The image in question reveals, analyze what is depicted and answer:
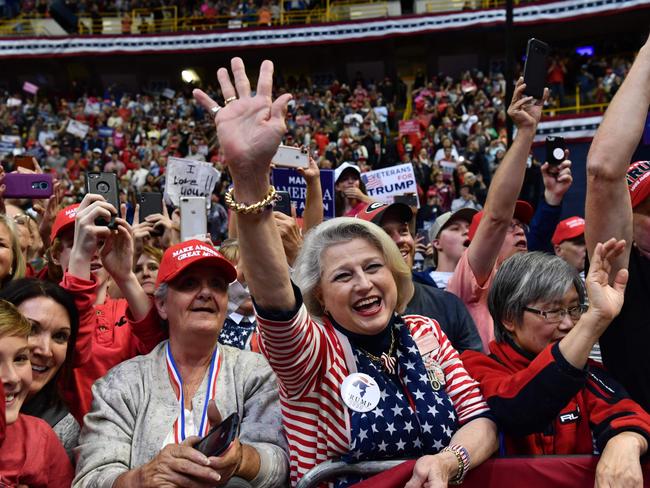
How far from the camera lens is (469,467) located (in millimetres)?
2236

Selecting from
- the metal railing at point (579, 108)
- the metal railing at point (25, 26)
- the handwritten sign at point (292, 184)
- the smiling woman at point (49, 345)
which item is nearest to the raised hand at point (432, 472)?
the smiling woman at point (49, 345)

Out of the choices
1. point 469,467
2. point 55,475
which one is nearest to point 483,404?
point 469,467

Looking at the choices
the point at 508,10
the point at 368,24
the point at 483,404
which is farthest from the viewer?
the point at 368,24

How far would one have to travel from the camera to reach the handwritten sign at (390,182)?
643cm

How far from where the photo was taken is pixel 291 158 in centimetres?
429

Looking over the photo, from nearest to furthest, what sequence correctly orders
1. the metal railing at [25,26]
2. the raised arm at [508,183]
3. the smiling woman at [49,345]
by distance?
the smiling woman at [49,345] < the raised arm at [508,183] < the metal railing at [25,26]

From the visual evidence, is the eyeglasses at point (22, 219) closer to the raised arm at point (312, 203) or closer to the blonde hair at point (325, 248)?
the raised arm at point (312, 203)

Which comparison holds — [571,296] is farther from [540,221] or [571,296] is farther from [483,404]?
[540,221]

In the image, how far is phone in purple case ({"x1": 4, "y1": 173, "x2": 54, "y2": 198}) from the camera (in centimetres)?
402

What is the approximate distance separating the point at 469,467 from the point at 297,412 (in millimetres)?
520

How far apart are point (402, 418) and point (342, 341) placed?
11.3 inches

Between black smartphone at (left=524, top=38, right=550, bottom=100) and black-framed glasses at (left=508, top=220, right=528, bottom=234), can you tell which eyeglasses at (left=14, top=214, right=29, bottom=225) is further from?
black smartphone at (left=524, top=38, right=550, bottom=100)

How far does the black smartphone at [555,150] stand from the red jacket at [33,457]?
2.39 meters

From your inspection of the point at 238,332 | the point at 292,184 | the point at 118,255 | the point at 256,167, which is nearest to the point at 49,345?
the point at 118,255
